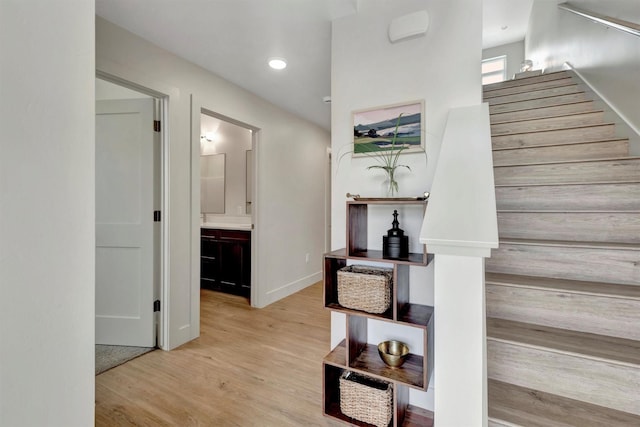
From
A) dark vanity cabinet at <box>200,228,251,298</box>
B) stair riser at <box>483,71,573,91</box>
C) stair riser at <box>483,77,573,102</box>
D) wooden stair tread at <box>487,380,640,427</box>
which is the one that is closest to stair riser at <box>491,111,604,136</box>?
stair riser at <box>483,77,573,102</box>

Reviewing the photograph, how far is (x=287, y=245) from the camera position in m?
3.79

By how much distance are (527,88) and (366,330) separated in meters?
3.40

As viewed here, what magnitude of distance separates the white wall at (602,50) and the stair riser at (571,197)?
0.48 m

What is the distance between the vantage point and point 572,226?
1.62m

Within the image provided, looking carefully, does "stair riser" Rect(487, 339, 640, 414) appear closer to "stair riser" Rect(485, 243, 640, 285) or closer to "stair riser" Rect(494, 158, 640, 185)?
"stair riser" Rect(485, 243, 640, 285)

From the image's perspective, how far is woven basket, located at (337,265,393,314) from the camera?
1441mm

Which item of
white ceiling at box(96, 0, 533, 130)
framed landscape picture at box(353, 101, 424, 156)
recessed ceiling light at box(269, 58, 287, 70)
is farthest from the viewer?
recessed ceiling light at box(269, 58, 287, 70)

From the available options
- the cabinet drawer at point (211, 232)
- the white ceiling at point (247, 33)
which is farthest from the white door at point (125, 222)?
the cabinet drawer at point (211, 232)

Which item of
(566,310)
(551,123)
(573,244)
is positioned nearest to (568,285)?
(566,310)

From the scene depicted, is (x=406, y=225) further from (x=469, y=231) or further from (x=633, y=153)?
(x=633, y=153)

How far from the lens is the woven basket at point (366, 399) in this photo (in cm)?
149

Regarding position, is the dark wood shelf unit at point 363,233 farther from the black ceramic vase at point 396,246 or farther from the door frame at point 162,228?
the door frame at point 162,228

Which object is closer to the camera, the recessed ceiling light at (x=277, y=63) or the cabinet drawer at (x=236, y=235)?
the recessed ceiling light at (x=277, y=63)

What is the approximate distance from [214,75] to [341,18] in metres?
1.37
